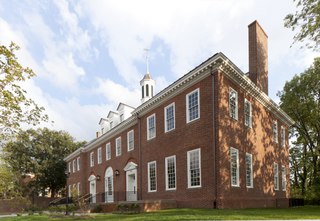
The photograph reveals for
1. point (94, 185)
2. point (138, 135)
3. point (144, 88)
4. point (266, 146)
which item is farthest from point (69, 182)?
point (266, 146)

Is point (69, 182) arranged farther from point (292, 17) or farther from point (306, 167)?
point (292, 17)

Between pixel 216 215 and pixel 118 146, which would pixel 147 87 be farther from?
pixel 216 215

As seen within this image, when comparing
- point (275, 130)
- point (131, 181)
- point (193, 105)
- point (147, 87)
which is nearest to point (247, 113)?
Answer: point (193, 105)

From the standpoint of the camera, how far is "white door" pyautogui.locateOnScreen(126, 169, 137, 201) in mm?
23844

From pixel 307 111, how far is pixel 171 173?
2256cm

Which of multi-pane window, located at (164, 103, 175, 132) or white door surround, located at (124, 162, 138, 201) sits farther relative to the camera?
white door surround, located at (124, 162, 138, 201)

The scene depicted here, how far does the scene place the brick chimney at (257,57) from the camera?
2138cm

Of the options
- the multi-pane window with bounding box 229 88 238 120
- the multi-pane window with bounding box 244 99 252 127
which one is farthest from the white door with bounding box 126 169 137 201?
the multi-pane window with bounding box 229 88 238 120

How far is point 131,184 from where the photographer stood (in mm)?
25344

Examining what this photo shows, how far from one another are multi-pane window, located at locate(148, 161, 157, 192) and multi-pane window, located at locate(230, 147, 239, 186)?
18.7ft

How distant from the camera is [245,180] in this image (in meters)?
18.2

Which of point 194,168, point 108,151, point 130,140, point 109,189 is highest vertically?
point 130,140

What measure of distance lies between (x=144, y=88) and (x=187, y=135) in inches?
653

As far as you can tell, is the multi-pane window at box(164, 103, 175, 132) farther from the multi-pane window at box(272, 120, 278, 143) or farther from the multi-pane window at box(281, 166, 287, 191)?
the multi-pane window at box(281, 166, 287, 191)
